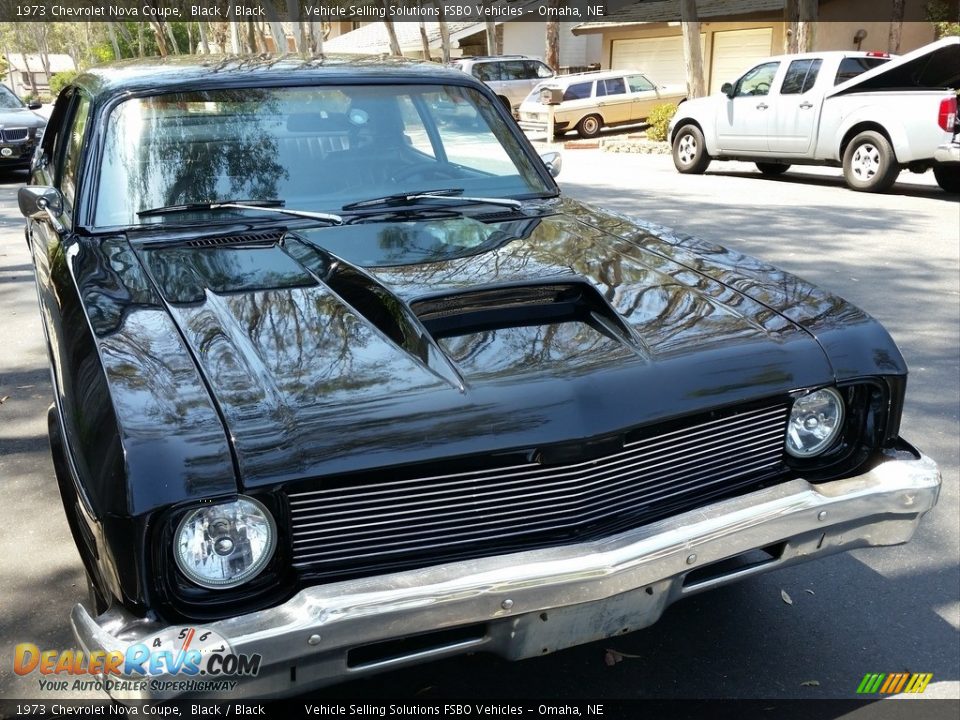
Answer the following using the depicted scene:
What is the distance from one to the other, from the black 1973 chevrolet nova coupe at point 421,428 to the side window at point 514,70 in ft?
80.8

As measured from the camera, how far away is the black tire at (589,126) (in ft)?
72.9

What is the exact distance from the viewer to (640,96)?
74.6ft

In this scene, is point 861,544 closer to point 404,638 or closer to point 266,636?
point 404,638

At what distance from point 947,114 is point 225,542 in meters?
11.2

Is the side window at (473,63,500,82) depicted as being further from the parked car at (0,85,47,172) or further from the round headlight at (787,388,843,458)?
the round headlight at (787,388,843,458)

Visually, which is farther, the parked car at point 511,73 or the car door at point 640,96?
the parked car at point 511,73

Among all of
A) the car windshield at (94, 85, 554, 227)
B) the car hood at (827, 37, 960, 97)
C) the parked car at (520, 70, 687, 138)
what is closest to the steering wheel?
the car windshield at (94, 85, 554, 227)

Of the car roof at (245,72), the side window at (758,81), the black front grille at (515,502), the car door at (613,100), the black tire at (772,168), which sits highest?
the car roof at (245,72)

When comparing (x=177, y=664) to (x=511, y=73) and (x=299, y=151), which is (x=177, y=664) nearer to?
(x=299, y=151)

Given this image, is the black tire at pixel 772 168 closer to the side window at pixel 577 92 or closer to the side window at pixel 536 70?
the side window at pixel 577 92

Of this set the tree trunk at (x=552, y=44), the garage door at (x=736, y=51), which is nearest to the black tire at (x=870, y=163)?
the garage door at (x=736, y=51)

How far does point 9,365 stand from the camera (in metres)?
5.60

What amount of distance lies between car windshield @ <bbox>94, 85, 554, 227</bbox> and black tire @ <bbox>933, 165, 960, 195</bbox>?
10.1 metres

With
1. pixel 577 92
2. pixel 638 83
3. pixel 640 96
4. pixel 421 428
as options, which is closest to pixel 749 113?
pixel 577 92
